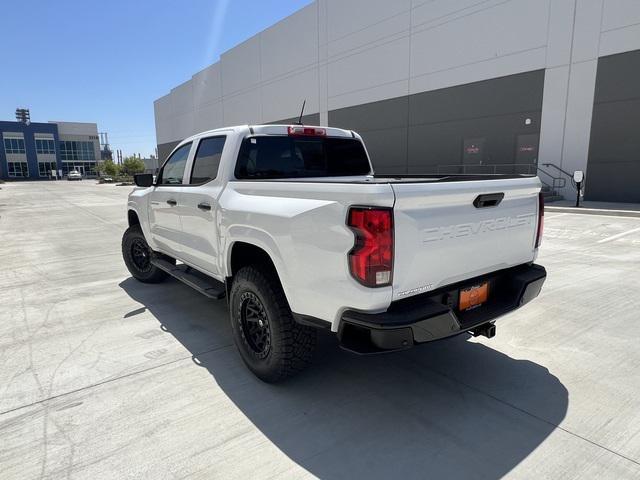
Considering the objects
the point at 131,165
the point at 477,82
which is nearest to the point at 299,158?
the point at 477,82

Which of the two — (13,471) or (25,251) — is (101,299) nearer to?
(13,471)

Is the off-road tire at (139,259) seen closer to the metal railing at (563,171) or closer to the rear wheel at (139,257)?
the rear wheel at (139,257)

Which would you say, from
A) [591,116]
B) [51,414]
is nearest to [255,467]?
[51,414]

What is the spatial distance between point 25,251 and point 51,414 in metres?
7.56

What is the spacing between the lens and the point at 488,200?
268 centimetres

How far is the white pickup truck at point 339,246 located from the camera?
2.24m

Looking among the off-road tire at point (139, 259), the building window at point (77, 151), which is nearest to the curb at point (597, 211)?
the off-road tire at point (139, 259)

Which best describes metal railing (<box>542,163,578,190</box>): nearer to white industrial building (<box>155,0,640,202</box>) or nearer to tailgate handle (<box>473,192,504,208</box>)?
white industrial building (<box>155,0,640,202</box>)

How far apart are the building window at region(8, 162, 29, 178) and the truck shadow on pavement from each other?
86.6 meters

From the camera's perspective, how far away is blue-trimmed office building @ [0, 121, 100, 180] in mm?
70125

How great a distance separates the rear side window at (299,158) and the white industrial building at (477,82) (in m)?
15.3

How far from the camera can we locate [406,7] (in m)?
21.2

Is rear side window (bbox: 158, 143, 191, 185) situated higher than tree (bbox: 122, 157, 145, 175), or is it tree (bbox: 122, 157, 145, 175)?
tree (bbox: 122, 157, 145, 175)

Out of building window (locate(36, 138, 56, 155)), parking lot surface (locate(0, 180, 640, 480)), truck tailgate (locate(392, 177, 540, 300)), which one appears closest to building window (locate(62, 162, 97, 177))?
building window (locate(36, 138, 56, 155))
